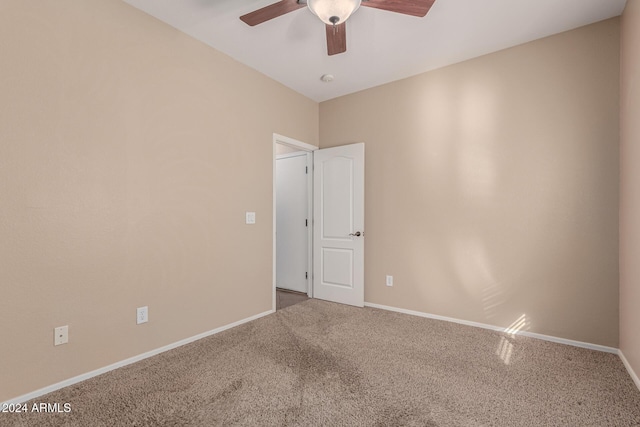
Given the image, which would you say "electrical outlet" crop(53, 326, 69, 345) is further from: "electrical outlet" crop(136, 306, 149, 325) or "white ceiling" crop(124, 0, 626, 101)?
"white ceiling" crop(124, 0, 626, 101)

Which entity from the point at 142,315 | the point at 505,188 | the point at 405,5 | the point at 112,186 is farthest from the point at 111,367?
the point at 505,188

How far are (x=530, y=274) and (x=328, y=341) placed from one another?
1942 mm

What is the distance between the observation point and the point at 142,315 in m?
2.43

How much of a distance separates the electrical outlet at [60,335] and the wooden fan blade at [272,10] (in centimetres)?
231

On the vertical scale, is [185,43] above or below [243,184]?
above

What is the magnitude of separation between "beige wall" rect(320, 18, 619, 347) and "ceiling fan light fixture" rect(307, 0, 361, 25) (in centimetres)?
188

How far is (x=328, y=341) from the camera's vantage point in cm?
276

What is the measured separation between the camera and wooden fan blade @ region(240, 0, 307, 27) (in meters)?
1.92

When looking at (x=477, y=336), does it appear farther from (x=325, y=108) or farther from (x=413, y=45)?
(x=325, y=108)

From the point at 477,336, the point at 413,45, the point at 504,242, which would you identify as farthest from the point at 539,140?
the point at 477,336

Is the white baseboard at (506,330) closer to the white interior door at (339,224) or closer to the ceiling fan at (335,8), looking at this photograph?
the white interior door at (339,224)

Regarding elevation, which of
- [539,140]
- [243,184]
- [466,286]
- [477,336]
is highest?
→ [539,140]

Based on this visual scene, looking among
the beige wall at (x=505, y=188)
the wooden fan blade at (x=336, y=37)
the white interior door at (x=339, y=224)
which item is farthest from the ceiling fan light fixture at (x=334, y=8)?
the white interior door at (x=339, y=224)

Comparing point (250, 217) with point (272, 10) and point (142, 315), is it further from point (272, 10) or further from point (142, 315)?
point (272, 10)
